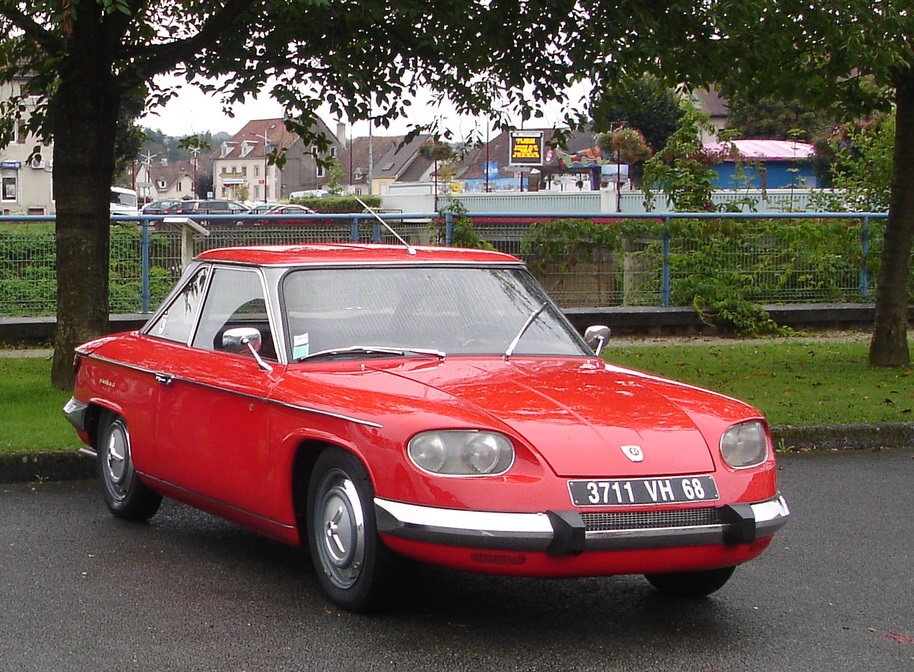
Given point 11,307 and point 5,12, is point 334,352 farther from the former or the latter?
point 11,307

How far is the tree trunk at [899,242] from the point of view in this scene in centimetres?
1384

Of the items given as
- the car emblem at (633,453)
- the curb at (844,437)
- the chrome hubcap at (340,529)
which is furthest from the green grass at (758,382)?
the car emblem at (633,453)

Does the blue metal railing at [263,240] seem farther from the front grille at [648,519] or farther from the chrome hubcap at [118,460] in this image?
the front grille at [648,519]

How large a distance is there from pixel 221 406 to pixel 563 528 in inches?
81.9

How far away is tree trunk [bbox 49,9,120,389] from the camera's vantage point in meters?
11.6

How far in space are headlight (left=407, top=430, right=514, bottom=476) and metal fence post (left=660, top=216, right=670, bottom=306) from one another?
13743 millimetres

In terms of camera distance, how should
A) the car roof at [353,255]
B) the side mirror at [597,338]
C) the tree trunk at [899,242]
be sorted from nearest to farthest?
the car roof at [353,255], the side mirror at [597,338], the tree trunk at [899,242]

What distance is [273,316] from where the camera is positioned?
649 cm

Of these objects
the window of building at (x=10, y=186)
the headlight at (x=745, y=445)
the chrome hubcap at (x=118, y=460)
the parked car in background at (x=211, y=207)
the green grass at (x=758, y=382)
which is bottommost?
the green grass at (x=758, y=382)

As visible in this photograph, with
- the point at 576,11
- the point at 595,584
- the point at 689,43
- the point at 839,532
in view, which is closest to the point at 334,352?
the point at 595,584

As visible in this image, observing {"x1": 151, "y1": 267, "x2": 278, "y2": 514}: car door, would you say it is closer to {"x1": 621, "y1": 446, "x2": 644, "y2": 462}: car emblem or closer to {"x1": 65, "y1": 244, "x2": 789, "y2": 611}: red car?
{"x1": 65, "y1": 244, "x2": 789, "y2": 611}: red car

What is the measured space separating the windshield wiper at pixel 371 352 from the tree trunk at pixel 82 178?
594cm

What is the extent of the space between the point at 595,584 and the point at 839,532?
1944mm

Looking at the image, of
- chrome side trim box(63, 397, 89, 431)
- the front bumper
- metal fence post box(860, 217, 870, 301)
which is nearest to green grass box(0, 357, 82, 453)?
chrome side trim box(63, 397, 89, 431)
